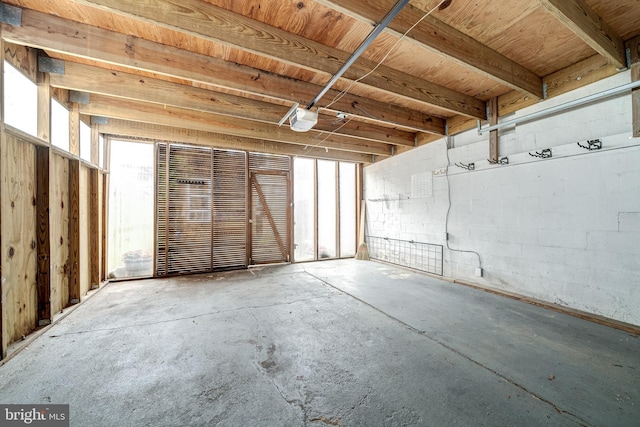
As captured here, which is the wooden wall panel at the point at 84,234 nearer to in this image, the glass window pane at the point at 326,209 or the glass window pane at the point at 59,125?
the glass window pane at the point at 59,125

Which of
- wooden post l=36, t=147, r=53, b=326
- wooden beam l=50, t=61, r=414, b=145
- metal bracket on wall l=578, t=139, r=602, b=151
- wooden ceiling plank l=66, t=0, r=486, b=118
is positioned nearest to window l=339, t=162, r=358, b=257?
wooden beam l=50, t=61, r=414, b=145

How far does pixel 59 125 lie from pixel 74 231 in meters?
1.28

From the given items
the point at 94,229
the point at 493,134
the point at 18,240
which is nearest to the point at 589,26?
the point at 493,134

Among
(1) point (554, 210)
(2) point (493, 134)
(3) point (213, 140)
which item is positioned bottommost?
(1) point (554, 210)

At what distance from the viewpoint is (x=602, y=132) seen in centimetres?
249

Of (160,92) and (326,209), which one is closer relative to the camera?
(160,92)

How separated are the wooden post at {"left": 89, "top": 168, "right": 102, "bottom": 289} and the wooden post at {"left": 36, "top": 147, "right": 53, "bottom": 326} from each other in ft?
3.90

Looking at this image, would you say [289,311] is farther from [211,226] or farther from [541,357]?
[211,226]

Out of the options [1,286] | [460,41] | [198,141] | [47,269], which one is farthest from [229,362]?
[198,141]

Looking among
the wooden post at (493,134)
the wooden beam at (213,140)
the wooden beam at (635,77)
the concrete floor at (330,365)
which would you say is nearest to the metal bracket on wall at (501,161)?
the wooden post at (493,134)

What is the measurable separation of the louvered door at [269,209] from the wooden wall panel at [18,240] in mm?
3186

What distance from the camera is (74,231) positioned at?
120 inches

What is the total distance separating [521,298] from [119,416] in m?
4.05

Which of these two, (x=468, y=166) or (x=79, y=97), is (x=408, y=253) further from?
(x=79, y=97)
